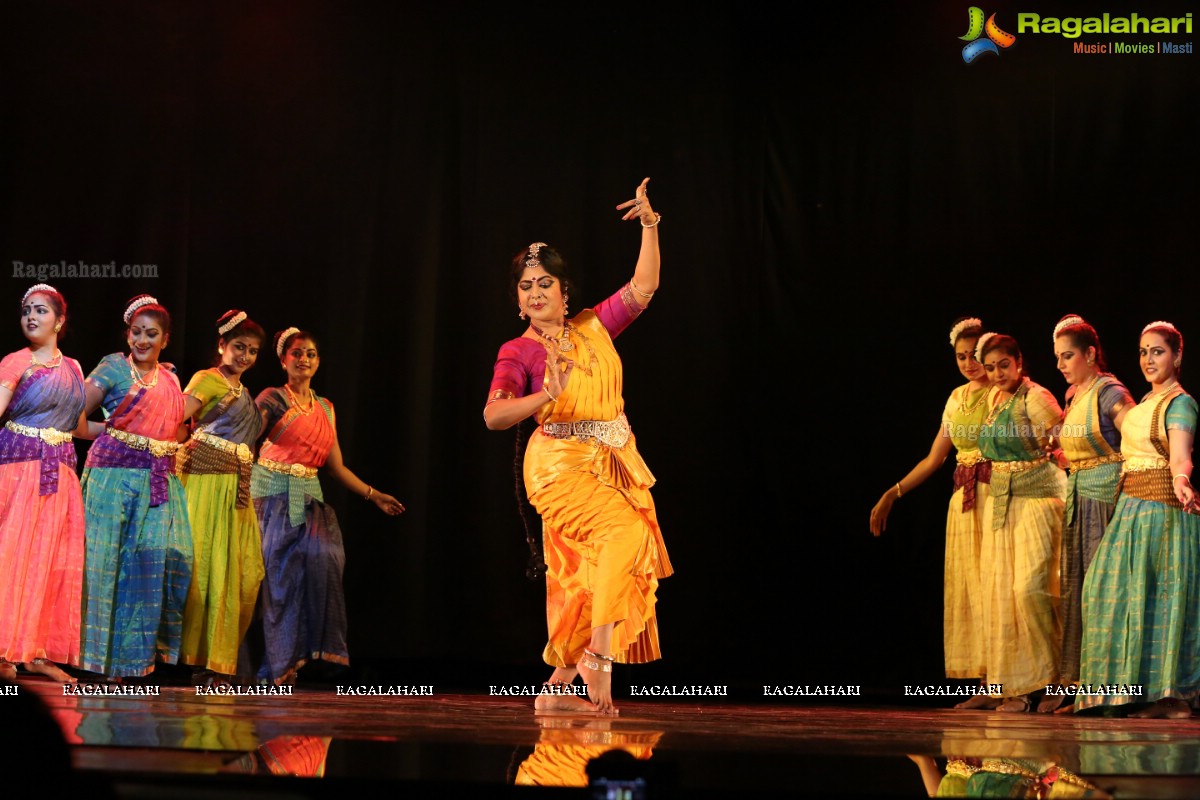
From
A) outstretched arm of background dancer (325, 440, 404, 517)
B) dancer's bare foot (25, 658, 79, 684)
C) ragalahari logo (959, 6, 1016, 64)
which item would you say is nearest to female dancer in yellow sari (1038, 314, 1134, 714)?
ragalahari logo (959, 6, 1016, 64)

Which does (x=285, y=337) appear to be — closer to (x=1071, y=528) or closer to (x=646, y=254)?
(x=646, y=254)

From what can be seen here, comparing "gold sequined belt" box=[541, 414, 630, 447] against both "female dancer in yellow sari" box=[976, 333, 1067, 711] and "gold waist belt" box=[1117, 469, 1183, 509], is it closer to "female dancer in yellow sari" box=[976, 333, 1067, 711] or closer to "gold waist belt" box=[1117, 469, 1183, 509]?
"female dancer in yellow sari" box=[976, 333, 1067, 711]

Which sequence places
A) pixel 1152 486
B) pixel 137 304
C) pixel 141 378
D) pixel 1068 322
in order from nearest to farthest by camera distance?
pixel 1152 486, pixel 1068 322, pixel 141 378, pixel 137 304

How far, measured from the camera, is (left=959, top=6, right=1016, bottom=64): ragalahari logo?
5.81 metres

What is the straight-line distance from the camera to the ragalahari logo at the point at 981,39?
19.1 ft

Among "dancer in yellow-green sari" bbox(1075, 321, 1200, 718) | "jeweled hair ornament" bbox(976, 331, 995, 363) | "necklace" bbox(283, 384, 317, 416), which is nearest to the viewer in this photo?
"dancer in yellow-green sari" bbox(1075, 321, 1200, 718)

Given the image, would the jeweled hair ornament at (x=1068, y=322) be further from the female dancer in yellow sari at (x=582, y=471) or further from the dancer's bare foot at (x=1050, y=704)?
the female dancer in yellow sari at (x=582, y=471)

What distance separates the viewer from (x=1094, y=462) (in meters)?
5.02

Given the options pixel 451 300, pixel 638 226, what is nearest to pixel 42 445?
pixel 451 300

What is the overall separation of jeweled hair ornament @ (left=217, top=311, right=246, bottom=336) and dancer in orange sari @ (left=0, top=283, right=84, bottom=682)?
74cm

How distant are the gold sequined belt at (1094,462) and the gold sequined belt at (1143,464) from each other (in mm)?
98

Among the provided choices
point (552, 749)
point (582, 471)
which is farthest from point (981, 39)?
point (552, 749)

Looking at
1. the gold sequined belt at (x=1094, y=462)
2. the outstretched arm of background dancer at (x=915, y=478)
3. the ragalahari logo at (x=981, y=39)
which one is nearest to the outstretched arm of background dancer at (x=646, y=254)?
the outstretched arm of background dancer at (x=915, y=478)

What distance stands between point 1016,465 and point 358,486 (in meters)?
2.95
